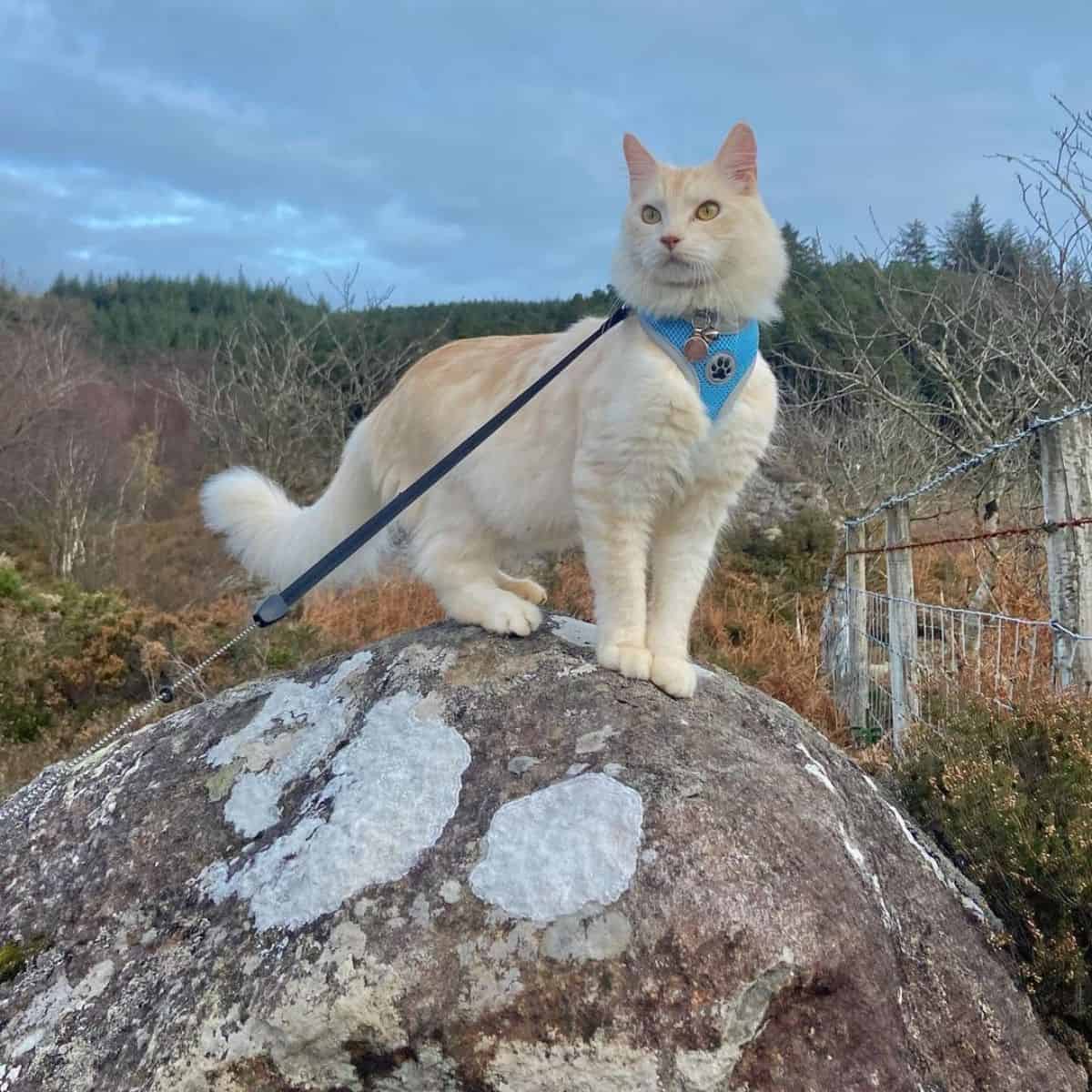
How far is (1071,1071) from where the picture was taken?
2193mm

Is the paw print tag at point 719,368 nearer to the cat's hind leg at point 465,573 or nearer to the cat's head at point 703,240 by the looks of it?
the cat's head at point 703,240

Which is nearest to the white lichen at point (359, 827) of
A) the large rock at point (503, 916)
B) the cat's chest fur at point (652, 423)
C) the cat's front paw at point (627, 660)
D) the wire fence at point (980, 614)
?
the large rock at point (503, 916)

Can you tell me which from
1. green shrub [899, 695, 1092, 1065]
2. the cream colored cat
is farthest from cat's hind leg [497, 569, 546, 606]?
green shrub [899, 695, 1092, 1065]

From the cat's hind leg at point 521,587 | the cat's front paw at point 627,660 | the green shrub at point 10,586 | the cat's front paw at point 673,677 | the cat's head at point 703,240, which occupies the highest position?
the cat's head at point 703,240

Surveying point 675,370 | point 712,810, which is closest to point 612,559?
point 675,370

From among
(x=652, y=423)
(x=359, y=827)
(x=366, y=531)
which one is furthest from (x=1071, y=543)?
(x=359, y=827)

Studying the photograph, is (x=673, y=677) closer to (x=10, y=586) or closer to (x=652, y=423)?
(x=652, y=423)

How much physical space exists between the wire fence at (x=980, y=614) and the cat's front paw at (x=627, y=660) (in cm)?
141

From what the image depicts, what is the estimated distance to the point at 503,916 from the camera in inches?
75.0

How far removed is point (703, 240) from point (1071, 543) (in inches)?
70.2

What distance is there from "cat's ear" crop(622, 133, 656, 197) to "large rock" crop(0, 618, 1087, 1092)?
150 centimetres

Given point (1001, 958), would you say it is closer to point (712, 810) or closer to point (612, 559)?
point (712, 810)

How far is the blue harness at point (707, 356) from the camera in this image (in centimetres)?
258

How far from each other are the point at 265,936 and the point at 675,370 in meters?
1.77
